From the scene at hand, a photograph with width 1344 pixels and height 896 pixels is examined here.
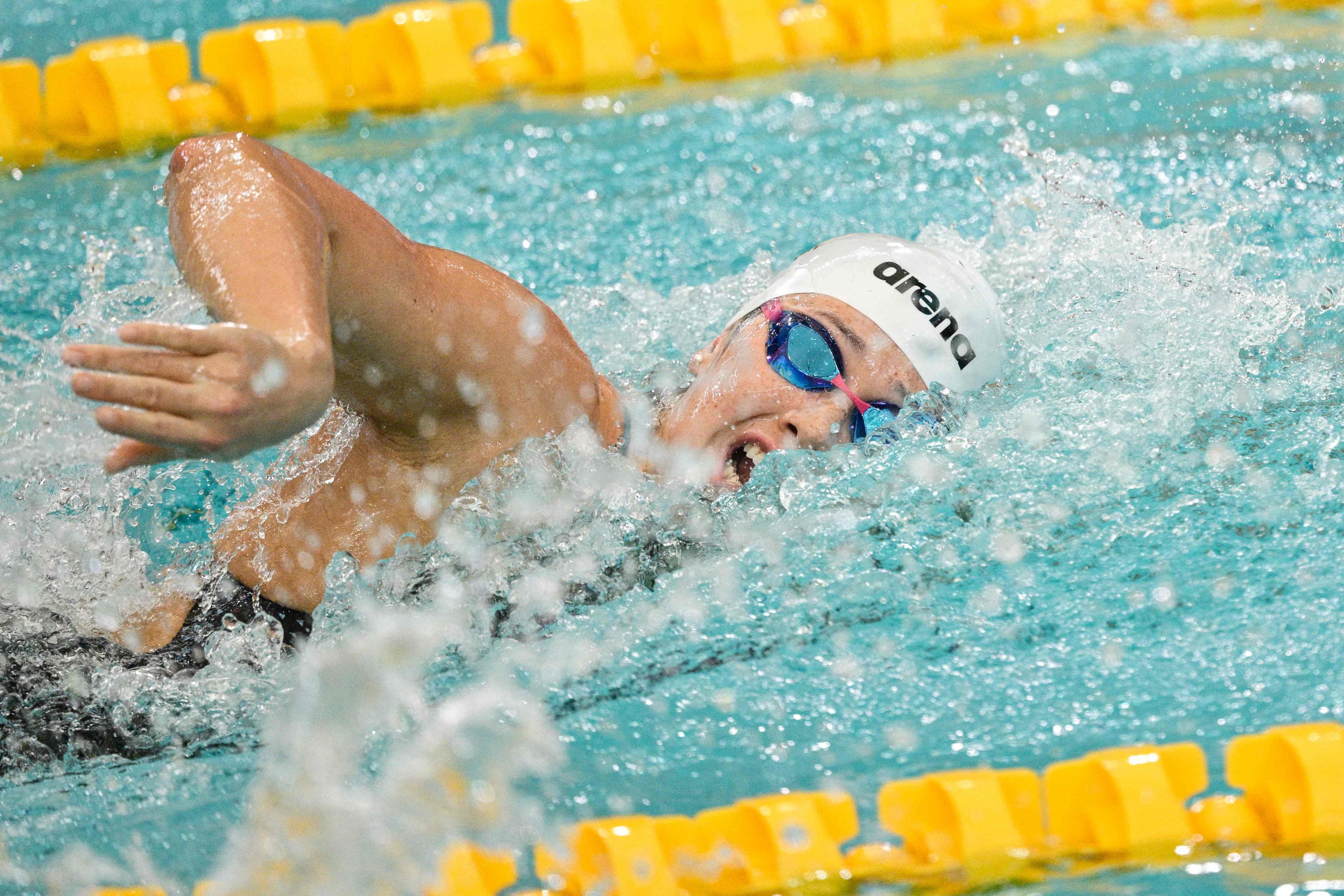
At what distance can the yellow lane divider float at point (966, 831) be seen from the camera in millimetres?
1583

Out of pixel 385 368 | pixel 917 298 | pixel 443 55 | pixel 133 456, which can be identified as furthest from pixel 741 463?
pixel 443 55

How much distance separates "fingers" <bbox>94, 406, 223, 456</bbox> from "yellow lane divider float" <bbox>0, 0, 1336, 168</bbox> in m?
2.82

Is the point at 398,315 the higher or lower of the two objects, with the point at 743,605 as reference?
higher

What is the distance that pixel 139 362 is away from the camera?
109cm

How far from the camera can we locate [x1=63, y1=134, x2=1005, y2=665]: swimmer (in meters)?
1.11

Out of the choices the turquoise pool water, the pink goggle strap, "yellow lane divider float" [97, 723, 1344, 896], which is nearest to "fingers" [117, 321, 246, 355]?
the turquoise pool water

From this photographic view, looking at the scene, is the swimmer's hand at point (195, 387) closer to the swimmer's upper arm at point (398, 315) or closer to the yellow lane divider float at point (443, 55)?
the swimmer's upper arm at point (398, 315)

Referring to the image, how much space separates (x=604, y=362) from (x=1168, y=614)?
4.02 feet

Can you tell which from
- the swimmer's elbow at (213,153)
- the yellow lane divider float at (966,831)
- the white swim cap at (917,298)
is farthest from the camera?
the white swim cap at (917,298)

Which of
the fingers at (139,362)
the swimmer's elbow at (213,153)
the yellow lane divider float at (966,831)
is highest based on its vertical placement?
the swimmer's elbow at (213,153)

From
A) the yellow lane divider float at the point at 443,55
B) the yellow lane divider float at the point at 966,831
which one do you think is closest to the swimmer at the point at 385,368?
the yellow lane divider float at the point at 966,831

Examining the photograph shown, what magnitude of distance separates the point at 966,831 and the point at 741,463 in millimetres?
663

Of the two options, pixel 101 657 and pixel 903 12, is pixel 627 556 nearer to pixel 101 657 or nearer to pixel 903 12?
pixel 101 657

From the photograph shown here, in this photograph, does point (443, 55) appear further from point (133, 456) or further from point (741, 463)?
point (133, 456)
